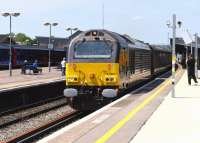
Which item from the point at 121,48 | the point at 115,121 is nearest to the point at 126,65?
the point at 121,48

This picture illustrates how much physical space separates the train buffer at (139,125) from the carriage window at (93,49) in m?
2.55

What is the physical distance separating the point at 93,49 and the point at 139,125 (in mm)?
8298

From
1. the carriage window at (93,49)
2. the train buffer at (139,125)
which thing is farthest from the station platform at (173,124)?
the carriage window at (93,49)

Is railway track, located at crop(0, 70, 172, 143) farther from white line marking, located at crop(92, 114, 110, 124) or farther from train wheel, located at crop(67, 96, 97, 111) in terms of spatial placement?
white line marking, located at crop(92, 114, 110, 124)

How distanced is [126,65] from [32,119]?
16.0ft

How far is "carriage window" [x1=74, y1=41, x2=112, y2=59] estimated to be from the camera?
68.5ft

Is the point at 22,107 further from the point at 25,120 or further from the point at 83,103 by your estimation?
the point at 25,120

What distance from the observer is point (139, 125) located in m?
13.1

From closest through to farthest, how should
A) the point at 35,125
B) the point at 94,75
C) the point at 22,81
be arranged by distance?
the point at 35,125 < the point at 94,75 < the point at 22,81

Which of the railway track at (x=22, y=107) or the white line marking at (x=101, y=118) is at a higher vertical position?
the white line marking at (x=101, y=118)

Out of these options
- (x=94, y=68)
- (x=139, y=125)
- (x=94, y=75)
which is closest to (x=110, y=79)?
(x=94, y=75)

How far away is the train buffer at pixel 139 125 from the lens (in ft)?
36.8

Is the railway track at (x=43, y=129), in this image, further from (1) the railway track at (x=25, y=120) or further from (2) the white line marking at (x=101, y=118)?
(2) the white line marking at (x=101, y=118)

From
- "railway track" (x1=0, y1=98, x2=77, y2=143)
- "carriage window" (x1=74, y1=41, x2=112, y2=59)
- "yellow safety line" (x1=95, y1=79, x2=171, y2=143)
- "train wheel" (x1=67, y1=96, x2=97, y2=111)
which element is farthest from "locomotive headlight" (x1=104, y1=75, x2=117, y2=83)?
"railway track" (x1=0, y1=98, x2=77, y2=143)
